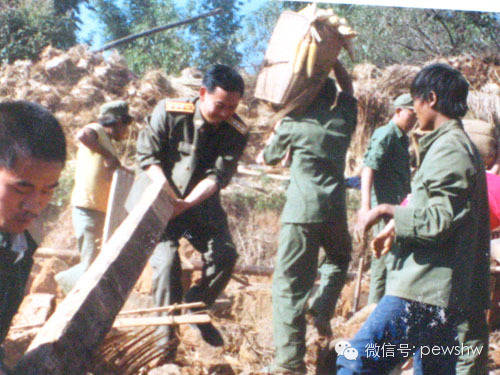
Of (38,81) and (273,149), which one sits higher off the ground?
(38,81)

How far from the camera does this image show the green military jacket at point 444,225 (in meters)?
1.23

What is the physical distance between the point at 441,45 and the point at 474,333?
1.09 m

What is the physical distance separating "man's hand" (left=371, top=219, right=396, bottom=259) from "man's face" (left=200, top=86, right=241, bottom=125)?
773mm

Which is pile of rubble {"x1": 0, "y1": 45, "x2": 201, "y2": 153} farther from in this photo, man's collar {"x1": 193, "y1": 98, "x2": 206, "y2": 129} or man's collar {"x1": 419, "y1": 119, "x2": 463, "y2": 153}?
man's collar {"x1": 419, "y1": 119, "x2": 463, "y2": 153}

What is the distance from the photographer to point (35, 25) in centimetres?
191

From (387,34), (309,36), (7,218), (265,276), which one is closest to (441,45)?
(387,34)

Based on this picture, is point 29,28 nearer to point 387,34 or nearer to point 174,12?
point 174,12

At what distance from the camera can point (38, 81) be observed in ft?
6.96

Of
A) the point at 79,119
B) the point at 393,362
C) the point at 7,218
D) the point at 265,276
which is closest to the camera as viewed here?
the point at 7,218

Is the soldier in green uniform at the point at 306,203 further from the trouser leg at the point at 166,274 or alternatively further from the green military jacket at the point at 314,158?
the trouser leg at the point at 166,274

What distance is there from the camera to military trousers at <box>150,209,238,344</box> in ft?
6.15

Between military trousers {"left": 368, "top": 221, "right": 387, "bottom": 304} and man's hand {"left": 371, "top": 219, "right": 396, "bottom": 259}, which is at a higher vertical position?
man's hand {"left": 371, "top": 219, "right": 396, "bottom": 259}

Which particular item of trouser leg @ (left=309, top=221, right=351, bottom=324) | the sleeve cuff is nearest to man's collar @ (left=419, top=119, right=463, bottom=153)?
the sleeve cuff

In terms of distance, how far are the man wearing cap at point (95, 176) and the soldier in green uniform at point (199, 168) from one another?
457 mm
